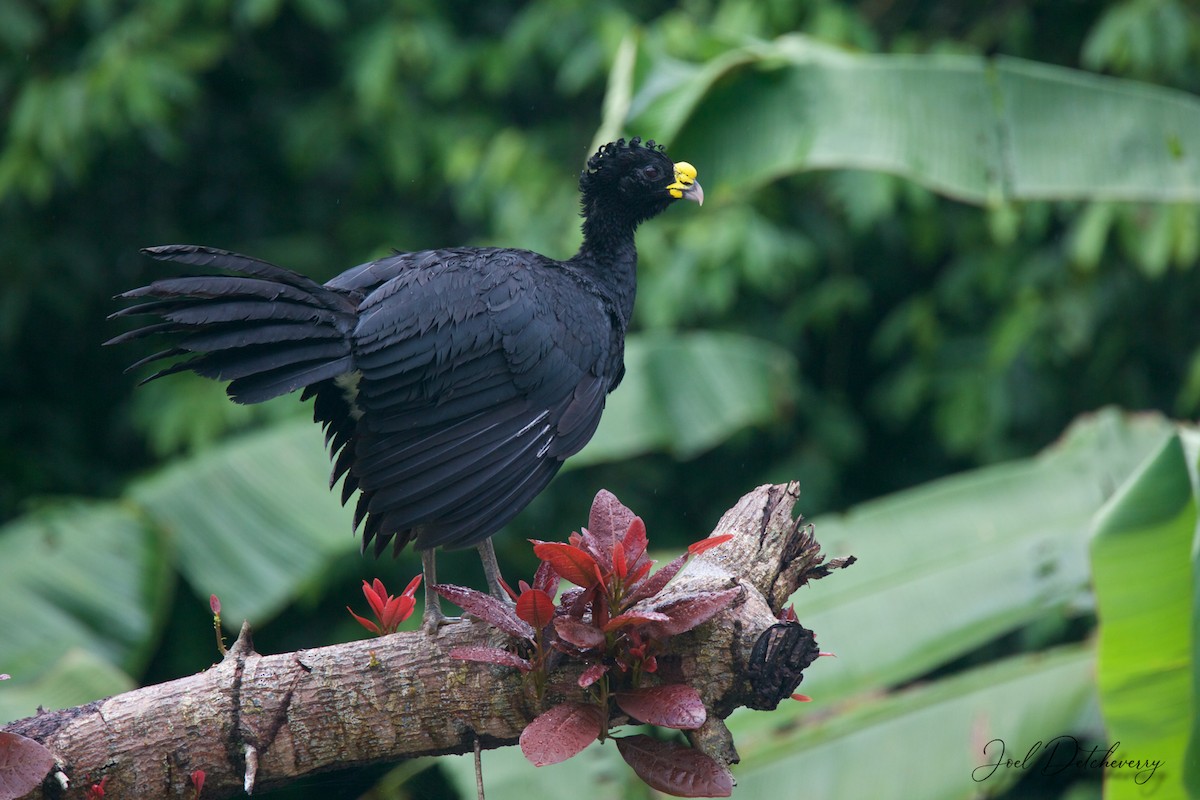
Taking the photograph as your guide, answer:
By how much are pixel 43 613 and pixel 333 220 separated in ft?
14.0

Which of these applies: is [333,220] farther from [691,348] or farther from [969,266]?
[969,266]

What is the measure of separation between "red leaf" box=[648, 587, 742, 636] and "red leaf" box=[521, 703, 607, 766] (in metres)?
0.26

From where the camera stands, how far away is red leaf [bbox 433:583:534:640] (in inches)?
107

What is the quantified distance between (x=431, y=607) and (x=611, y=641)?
68cm

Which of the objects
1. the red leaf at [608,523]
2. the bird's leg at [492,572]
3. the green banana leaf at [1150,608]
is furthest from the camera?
the green banana leaf at [1150,608]

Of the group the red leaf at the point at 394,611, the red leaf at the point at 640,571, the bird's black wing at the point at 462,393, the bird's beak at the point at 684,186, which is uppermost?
the bird's beak at the point at 684,186

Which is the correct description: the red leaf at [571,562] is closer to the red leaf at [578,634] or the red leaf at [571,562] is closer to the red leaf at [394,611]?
the red leaf at [578,634]

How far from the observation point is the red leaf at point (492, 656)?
8.71 feet

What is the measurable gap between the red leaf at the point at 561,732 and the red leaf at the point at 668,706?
0.08 m

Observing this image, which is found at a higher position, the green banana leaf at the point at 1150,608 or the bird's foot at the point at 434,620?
the bird's foot at the point at 434,620

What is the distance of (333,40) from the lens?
877cm

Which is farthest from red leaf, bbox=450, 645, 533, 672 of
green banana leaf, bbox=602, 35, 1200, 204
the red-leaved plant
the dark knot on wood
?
green banana leaf, bbox=602, 35, 1200, 204

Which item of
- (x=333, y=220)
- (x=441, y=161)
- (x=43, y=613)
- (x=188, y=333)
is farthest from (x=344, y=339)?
(x=333, y=220)

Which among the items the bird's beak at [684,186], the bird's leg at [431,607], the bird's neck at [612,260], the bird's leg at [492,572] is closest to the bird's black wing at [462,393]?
the bird's leg at [431,607]
